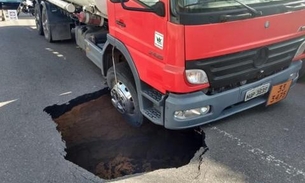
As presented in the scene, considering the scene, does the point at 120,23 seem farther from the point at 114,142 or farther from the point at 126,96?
the point at 114,142

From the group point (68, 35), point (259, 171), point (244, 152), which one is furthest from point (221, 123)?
point (68, 35)

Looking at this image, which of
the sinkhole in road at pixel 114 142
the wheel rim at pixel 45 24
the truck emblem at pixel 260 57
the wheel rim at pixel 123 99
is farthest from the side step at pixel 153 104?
the wheel rim at pixel 45 24

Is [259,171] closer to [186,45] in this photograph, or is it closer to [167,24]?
[186,45]

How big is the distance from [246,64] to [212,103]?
56cm

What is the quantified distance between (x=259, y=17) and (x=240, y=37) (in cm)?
29

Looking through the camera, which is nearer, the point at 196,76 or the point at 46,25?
the point at 196,76

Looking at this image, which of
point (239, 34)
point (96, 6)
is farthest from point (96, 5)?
point (239, 34)

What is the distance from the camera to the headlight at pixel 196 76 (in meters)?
2.76

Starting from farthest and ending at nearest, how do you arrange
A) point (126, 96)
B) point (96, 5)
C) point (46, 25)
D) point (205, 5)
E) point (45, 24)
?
1. point (45, 24)
2. point (46, 25)
3. point (96, 5)
4. point (126, 96)
5. point (205, 5)

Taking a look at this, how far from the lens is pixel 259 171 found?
2.84 metres

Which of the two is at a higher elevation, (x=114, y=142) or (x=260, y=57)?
(x=260, y=57)

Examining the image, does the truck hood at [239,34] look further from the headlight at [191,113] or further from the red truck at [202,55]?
the headlight at [191,113]

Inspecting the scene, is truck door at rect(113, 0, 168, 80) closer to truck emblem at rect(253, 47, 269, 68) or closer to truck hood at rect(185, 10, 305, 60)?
truck hood at rect(185, 10, 305, 60)

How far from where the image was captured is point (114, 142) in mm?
3877
